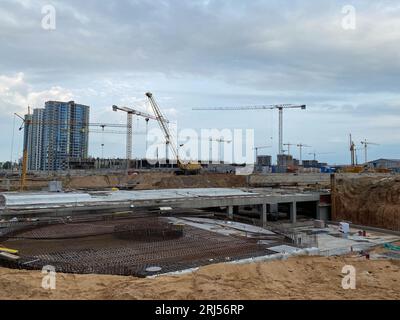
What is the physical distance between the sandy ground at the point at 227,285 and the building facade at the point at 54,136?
9752 centimetres

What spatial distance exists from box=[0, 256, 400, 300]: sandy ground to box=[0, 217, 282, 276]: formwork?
151 cm

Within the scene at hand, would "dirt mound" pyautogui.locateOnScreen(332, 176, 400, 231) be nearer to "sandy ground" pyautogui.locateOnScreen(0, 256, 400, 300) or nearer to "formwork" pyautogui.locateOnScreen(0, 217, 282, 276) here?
"formwork" pyautogui.locateOnScreen(0, 217, 282, 276)

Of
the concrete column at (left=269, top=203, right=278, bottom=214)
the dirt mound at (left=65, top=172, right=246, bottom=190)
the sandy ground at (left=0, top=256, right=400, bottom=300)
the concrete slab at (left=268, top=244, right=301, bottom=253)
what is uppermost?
the dirt mound at (left=65, top=172, right=246, bottom=190)

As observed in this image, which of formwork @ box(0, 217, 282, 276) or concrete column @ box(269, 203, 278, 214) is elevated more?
formwork @ box(0, 217, 282, 276)

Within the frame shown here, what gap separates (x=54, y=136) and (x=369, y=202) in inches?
3760

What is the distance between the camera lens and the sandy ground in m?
7.04

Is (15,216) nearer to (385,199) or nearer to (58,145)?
(385,199)

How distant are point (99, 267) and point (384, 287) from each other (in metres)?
7.54

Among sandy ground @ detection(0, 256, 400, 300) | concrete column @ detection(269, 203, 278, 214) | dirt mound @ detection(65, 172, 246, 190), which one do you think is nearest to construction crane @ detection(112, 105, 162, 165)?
dirt mound @ detection(65, 172, 246, 190)

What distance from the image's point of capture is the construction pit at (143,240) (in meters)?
10.3

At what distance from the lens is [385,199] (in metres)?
33.8

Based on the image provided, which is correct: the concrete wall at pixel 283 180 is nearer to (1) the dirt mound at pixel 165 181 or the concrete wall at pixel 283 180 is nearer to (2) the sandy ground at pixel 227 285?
(1) the dirt mound at pixel 165 181

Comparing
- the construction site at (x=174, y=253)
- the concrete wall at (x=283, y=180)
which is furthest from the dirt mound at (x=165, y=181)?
the construction site at (x=174, y=253)
